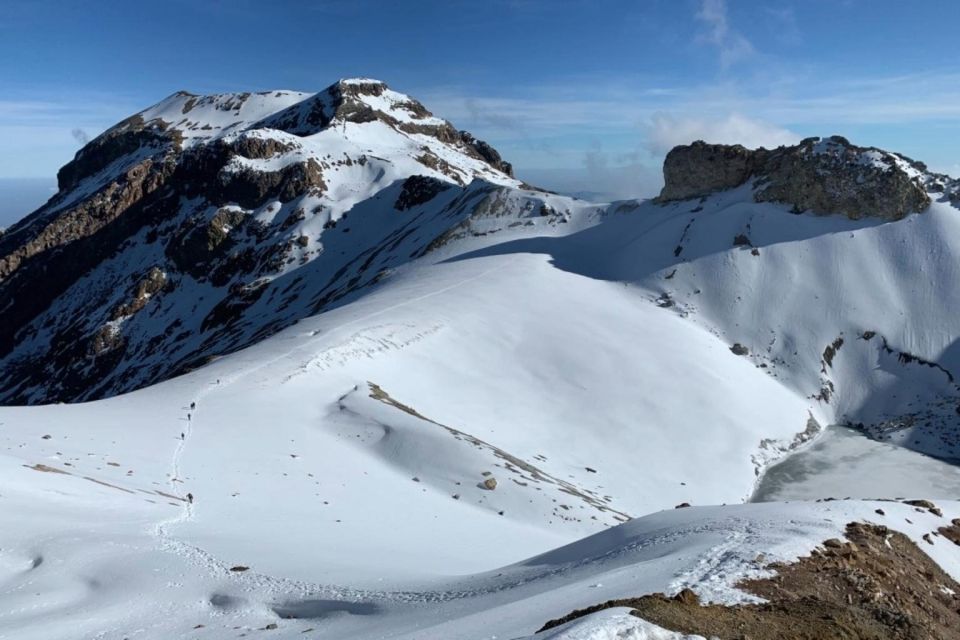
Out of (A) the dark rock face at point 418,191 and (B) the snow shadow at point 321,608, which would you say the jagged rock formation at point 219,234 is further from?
(B) the snow shadow at point 321,608

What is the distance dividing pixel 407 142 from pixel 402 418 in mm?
97602

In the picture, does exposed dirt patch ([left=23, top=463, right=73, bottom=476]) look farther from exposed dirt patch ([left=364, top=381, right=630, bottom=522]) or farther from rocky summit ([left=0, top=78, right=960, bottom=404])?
rocky summit ([left=0, top=78, right=960, bottom=404])

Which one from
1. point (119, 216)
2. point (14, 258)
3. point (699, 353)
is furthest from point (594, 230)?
point (14, 258)

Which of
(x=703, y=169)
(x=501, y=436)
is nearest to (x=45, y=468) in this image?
(x=501, y=436)

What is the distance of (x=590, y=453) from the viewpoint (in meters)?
34.3

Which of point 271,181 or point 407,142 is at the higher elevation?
point 407,142

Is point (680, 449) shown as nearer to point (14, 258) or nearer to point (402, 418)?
point (402, 418)

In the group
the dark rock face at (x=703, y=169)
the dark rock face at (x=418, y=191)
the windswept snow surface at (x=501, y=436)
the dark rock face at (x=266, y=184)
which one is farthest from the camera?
the dark rock face at (x=266, y=184)

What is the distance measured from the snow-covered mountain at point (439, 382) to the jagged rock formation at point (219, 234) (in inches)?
26.4

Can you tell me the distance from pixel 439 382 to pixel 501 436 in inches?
217

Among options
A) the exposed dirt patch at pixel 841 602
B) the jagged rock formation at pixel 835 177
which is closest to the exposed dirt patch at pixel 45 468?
the exposed dirt patch at pixel 841 602

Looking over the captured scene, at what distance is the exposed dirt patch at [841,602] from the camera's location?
316 inches

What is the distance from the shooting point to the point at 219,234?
96562 millimetres

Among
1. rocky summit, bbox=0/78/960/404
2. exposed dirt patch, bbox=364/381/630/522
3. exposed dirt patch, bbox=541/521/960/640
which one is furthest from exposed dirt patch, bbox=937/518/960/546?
rocky summit, bbox=0/78/960/404
